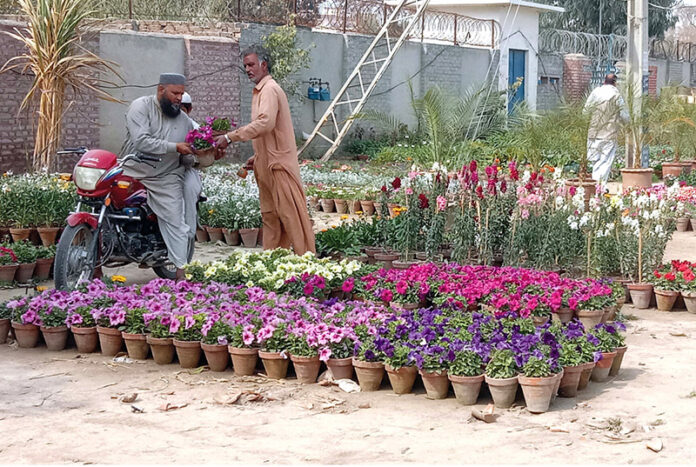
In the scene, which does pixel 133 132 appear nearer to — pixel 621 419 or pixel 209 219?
pixel 209 219

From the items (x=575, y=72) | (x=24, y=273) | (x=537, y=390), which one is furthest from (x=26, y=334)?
(x=575, y=72)

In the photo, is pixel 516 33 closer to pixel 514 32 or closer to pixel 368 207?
pixel 514 32

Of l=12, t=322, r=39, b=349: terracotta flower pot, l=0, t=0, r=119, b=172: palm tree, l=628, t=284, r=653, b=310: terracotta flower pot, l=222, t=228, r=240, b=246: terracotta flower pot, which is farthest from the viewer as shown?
l=0, t=0, r=119, b=172: palm tree

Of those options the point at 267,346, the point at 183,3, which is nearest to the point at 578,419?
the point at 267,346

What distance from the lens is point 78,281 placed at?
6.92 m

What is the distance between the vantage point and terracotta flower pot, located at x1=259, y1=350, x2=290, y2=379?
5.44 metres

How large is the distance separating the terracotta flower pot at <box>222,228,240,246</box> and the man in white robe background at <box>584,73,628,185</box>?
5.86 metres

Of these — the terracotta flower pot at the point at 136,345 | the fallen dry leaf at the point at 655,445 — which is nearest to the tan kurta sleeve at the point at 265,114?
the terracotta flower pot at the point at 136,345

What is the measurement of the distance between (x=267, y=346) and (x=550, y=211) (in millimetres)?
3794

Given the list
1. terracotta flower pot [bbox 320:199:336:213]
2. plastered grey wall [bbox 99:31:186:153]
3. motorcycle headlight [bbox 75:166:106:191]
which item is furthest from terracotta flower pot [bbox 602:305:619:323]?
plastered grey wall [bbox 99:31:186:153]

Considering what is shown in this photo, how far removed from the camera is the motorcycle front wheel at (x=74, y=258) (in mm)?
6824

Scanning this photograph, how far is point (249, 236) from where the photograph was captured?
10.2 meters

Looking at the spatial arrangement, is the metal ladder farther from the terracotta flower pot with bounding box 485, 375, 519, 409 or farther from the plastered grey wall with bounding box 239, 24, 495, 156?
the terracotta flower pot with bounding box 485, 375, 519, 409

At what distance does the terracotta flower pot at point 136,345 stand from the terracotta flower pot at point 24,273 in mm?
2570
